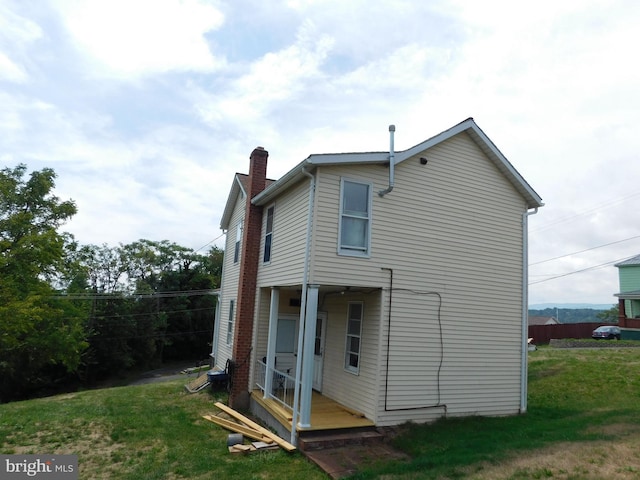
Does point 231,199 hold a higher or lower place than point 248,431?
higher

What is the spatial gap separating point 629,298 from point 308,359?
28273 mm

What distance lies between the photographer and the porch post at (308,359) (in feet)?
27.7

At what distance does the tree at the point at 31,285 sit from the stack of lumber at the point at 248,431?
13.2 meters

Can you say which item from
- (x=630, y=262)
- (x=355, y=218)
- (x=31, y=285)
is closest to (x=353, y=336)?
(x=355, y=218)

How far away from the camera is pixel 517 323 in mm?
10938

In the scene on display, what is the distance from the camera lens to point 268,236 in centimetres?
1248

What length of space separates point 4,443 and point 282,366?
22.3 ft

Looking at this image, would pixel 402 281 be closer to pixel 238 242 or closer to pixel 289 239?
pixel 289 239

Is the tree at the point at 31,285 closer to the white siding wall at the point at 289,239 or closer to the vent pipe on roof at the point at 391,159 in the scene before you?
the white siding wall at the point at 289,239

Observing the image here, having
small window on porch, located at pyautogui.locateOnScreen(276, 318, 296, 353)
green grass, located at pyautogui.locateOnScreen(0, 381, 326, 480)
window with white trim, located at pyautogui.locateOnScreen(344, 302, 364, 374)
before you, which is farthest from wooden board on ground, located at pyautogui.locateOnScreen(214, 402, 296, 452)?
window with white trim, located at pyautogui.locateOnScreen(344, 302, 364, 374)

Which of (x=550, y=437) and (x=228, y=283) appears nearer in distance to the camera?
(x=550, y=437)

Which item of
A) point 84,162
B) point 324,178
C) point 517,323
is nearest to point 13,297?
point 84,162

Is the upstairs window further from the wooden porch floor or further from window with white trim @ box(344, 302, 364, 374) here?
the wooden porch floor

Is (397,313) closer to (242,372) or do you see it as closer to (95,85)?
(242,372)
